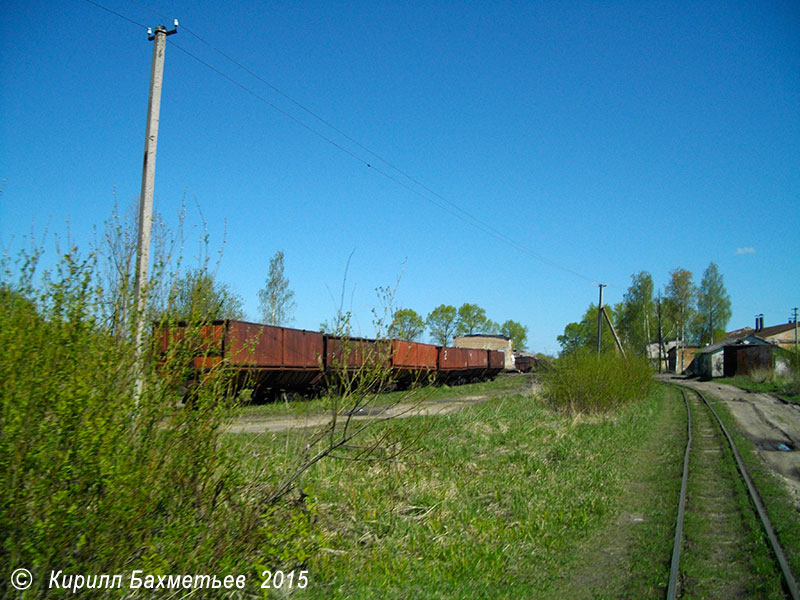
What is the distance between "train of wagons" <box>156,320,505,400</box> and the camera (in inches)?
171

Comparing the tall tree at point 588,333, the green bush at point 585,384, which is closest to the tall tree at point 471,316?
the tall tree at point 588,333

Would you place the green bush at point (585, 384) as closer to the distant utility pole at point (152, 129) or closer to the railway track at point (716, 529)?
the railway track at point (716, 529)

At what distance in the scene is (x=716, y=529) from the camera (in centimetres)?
733

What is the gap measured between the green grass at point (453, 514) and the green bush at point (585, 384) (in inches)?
287

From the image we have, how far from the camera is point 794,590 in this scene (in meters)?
5.18

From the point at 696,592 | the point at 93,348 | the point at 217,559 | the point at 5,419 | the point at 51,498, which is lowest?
the point at 696,592

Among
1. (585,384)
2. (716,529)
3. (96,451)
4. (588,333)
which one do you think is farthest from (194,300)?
(588,333)

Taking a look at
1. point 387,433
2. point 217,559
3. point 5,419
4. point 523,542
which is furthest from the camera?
point 523,542

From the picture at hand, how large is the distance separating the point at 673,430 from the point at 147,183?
1616 cm

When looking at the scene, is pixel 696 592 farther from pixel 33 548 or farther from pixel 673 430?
pixel 673 430

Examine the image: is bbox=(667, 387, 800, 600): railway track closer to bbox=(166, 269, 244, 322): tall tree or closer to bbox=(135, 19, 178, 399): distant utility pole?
bbox=(166, 269, 244, 322): tall tree

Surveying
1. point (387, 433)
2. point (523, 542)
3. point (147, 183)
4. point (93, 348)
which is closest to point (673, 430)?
point (523, 542)

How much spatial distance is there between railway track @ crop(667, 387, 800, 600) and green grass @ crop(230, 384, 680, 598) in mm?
421

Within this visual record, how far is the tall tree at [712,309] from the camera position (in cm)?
9362
